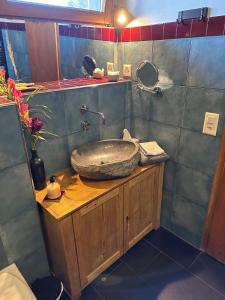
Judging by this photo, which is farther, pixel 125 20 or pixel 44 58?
pixel 125 20

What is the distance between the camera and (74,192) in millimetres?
1332

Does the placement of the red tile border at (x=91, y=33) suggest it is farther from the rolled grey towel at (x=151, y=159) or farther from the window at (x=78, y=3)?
the rolled grey towel at (x=151, y=159)

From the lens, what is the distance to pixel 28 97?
49.4 inches

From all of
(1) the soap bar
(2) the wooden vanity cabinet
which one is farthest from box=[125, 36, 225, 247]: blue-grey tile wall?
(1) the soap bar

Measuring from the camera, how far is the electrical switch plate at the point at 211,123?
1385 mm

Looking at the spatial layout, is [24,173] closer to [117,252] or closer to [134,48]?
[117,252]

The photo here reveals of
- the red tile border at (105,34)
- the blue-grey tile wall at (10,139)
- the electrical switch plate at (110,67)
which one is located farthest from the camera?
the electrical switch plate at (110,67)

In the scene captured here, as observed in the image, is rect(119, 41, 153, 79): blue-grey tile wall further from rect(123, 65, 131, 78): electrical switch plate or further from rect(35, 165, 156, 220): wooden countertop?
rect(35, 165, 156, 220): wooden countertop

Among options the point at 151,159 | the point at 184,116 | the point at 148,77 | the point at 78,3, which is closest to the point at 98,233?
the point at 151,159

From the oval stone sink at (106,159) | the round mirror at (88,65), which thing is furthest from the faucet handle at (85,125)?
the round mirror at (88,65)

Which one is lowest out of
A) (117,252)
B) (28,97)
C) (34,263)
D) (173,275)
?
(173,275)

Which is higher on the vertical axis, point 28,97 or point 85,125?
point 28,97

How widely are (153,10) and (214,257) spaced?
191cm

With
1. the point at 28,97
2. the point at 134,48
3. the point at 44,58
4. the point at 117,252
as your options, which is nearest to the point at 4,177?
the point at 28,97
